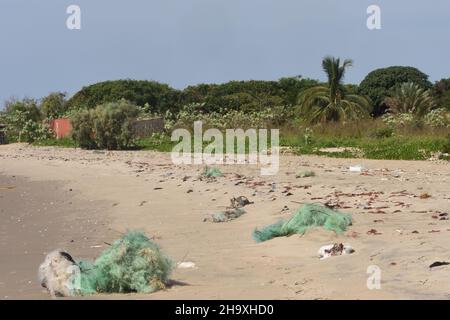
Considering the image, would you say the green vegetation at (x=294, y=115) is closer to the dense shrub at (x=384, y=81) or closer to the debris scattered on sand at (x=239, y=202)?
the dense shrub at (x=384, y=81)

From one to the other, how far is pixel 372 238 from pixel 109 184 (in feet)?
35.0

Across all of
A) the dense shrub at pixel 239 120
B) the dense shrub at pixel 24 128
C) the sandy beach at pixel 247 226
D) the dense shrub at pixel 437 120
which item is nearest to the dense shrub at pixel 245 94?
the dense shrub at pixel 24 128

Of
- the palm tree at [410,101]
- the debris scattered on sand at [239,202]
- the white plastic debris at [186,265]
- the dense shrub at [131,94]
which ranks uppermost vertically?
the dense shrub at [131,94]

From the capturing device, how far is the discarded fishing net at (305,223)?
27.9 ft

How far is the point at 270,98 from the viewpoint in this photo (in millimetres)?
56219

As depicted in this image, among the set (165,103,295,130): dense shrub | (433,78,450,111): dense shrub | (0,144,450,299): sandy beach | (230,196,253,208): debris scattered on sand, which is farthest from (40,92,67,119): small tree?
(230,196,253,208): debris scattered on sand

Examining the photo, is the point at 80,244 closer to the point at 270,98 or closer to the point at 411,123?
the point at 411,123

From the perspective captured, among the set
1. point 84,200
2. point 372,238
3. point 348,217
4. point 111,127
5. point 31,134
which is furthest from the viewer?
point 31,134

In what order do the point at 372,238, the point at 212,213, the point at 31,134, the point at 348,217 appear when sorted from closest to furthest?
the point at 372,238 < the point at 348,217 < the point at 212,213 < the point at 31,134

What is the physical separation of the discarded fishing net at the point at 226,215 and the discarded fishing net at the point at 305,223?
6.25 feet

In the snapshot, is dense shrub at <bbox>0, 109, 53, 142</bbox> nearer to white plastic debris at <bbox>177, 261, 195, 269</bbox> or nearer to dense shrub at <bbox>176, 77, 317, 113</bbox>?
dense shrub at <bbox>176, 77, 317, 113</bbox>

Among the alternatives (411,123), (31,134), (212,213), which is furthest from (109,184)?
(31,134)

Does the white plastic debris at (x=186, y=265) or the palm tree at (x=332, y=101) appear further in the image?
the palm tree at (x=332, y=101)

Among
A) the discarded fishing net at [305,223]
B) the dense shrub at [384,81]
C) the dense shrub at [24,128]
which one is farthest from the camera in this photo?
the dense shrub at [384,81]
